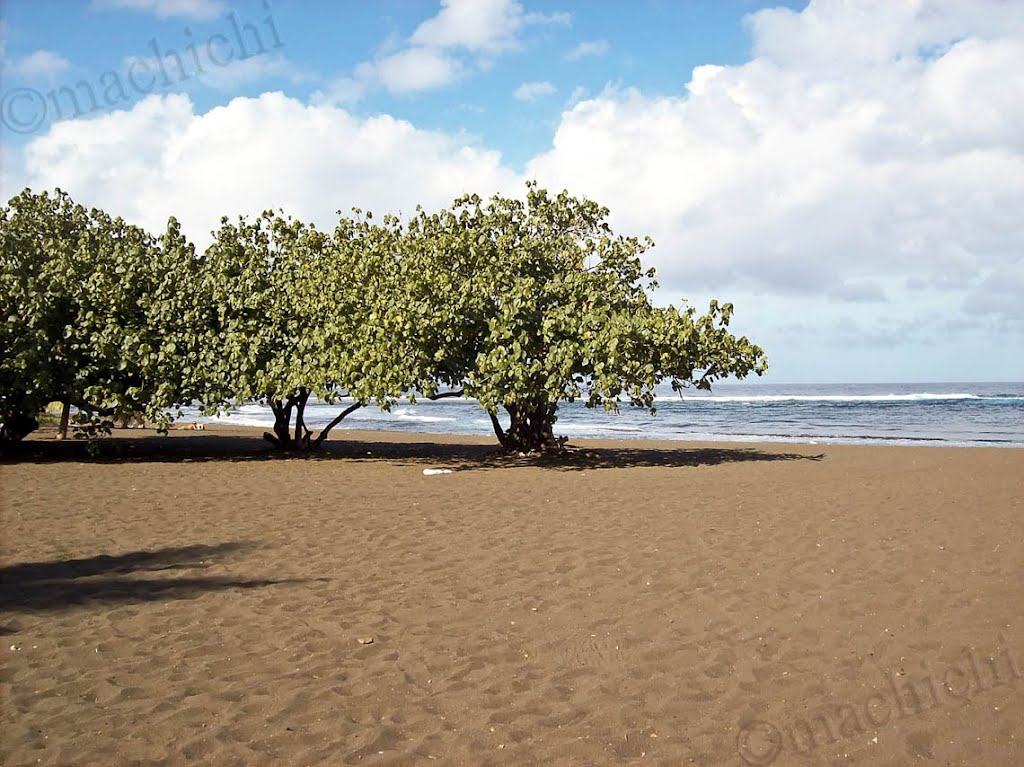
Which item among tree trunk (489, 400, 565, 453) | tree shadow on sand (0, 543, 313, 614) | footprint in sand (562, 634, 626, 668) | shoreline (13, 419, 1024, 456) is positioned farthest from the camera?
shoreline (13, 419, 1024, 456)

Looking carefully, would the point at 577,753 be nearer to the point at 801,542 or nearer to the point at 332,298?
the point at 801,542

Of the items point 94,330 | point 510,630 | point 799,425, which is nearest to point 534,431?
point 94,330

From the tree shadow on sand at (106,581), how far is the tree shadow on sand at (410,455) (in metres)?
11.2

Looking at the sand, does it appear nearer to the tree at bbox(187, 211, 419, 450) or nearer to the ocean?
the tree at bbox(187, 211, 419, 450)

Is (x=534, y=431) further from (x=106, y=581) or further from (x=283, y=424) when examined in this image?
(x=106, y=581)

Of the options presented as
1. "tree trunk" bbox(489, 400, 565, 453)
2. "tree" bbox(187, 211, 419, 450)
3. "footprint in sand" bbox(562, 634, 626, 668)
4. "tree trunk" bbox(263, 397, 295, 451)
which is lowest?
"footprint in sand" bbox(562, 634, 626, 668)

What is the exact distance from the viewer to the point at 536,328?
20.0 metres

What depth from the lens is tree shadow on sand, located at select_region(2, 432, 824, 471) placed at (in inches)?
859

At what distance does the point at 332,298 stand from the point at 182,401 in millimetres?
5418

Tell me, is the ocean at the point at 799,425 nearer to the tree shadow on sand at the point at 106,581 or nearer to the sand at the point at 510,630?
the sand at the point at 510,630

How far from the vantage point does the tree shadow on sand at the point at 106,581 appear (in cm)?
820

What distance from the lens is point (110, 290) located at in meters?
21.0

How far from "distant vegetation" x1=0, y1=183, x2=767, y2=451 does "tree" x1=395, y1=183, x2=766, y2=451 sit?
0.06 meters

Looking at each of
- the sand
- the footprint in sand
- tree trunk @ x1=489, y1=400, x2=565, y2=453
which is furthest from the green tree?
the footprint in sand
